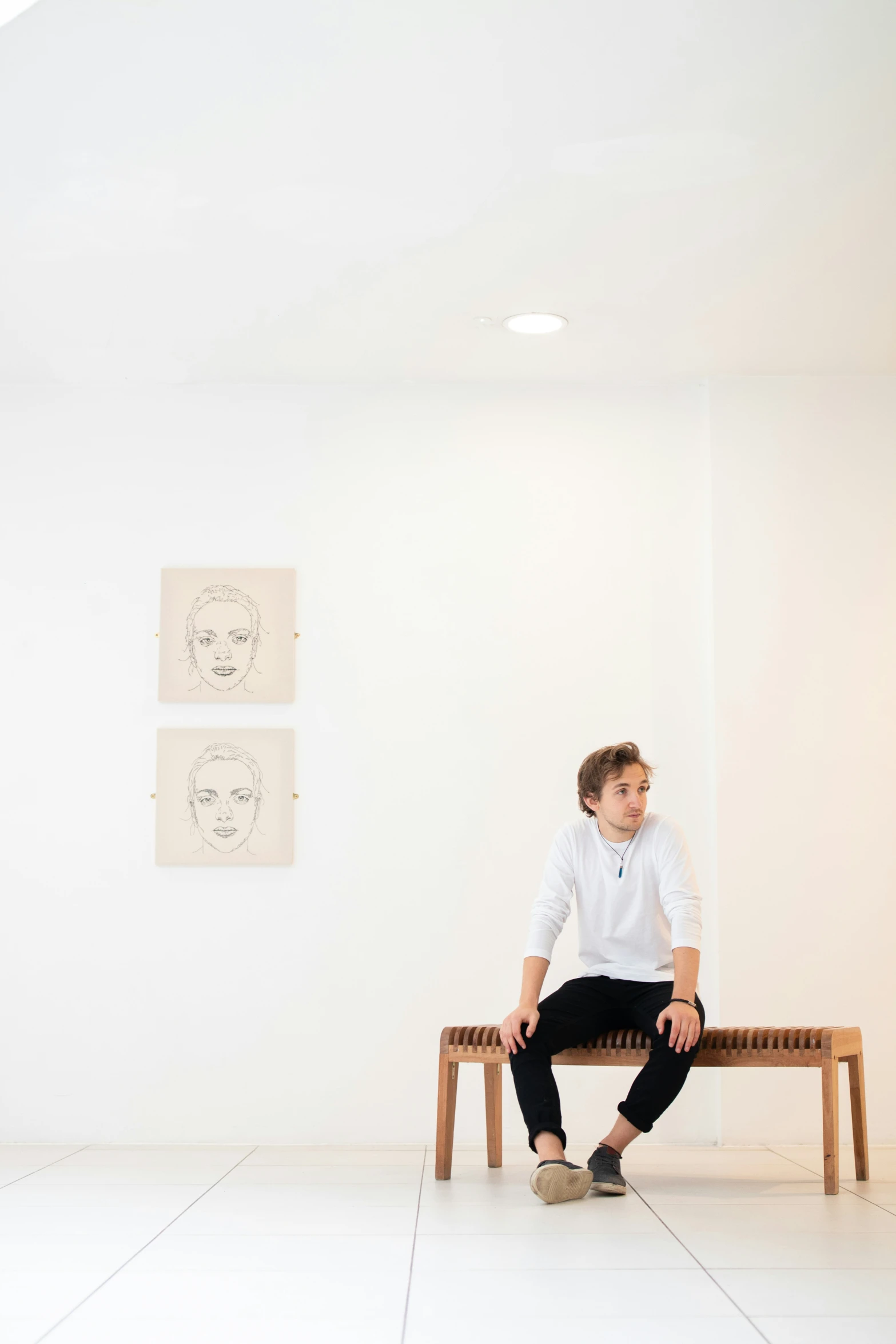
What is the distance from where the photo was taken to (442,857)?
412cm

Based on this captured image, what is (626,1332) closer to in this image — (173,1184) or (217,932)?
(173,1184)

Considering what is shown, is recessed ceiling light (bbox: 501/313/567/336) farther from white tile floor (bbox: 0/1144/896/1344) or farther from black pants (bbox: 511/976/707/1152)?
white tile floor (bbox: 0/1144/896/1344)

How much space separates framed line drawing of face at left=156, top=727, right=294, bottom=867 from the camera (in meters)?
4.12

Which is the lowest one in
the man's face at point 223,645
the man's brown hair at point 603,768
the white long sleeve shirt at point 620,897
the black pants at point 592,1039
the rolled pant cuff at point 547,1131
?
the rolled pant cuff at point 547,1131

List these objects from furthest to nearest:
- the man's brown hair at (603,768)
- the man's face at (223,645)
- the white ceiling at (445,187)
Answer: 1. the man's face at (223,645)
2. the man's brown hair at (603,768)
3. the white ceiling at (445,187)

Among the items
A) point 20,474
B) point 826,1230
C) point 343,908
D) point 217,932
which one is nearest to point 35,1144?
point 217,932

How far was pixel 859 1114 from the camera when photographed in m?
3.29

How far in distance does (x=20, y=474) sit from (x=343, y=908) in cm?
191

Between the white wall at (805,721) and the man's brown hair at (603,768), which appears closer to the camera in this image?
the man's brown hair at (603,768)

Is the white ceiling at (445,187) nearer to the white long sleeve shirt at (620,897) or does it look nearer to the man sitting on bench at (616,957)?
the man sitting on bench at (616,957)

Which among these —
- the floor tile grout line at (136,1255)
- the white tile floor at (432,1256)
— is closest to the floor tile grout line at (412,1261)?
the white tile floor at (432,1256)

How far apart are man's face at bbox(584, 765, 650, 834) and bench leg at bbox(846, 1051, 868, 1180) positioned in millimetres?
852

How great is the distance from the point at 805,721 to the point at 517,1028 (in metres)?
1.58

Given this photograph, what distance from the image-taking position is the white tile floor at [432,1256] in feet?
6.55
